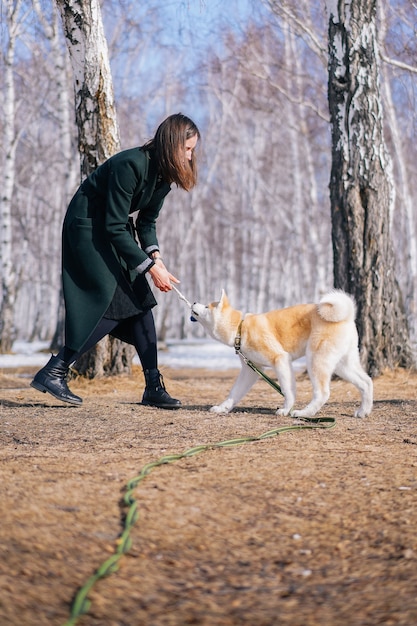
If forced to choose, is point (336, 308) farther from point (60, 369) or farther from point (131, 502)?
point (131, 502)

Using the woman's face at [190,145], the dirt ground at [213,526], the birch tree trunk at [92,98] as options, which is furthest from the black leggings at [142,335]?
the birch tree trunk at [92,98]

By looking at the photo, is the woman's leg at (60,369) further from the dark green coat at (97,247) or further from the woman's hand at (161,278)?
the woman's hand at (161,278)

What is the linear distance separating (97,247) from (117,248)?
159 mm

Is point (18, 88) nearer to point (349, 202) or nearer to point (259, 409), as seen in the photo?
point (349, 202)

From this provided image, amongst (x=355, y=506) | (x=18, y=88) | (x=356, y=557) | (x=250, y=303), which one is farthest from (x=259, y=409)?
(x=250, y=303)

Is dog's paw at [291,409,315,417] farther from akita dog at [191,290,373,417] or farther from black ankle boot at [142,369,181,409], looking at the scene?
Answer: black ankle boot at [142,369,181,409]

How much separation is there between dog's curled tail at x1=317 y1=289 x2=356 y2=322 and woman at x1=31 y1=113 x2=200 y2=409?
104 centimetres

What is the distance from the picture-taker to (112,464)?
335 cm

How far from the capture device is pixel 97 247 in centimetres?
493

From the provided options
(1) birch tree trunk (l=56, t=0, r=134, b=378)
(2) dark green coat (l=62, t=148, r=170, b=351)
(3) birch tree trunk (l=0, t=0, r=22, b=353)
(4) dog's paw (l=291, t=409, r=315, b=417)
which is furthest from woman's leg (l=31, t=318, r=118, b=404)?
(3) birch tree trunk (l=0, t=0, r=22, b=353)

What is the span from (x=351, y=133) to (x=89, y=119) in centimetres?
301

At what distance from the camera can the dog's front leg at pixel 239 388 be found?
521cm

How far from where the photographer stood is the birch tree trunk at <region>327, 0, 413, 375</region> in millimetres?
7934

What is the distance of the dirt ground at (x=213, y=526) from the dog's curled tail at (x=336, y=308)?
2.59ft
